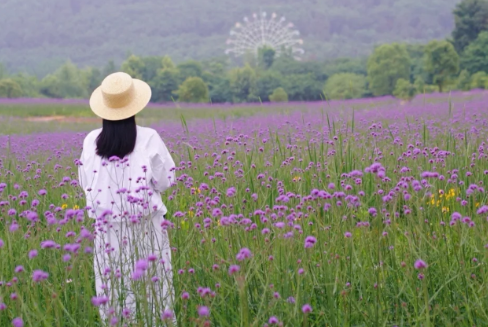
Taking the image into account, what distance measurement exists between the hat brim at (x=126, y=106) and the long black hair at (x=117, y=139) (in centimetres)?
4

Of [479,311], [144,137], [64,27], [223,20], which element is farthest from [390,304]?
[223,20]

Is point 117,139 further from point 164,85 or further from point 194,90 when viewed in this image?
point 164,85

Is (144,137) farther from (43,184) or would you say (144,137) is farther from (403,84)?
(403,84)

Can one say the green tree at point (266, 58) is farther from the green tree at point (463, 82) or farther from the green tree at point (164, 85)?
the green tree at point (463, 82)

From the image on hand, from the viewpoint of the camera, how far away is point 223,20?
7569 inches

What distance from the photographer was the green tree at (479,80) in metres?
28.8

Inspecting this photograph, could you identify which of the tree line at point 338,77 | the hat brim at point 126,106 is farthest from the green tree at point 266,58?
the hat brim at point 126,106

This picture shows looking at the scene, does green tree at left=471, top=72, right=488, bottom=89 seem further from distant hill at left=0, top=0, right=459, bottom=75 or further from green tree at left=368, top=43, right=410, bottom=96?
distant hill at left=0, top=0, right=459, bottom=75

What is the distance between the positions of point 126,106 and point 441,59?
92.4ft

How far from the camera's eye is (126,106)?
321 cm

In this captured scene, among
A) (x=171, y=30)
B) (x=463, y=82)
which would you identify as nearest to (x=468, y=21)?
(x=463, y=82)

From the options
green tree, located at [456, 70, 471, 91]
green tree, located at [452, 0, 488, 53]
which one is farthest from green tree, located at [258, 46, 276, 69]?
green tree, located at [456, 70, 471, 91]

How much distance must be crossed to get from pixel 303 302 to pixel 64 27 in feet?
594

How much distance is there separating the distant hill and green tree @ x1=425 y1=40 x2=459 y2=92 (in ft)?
346
